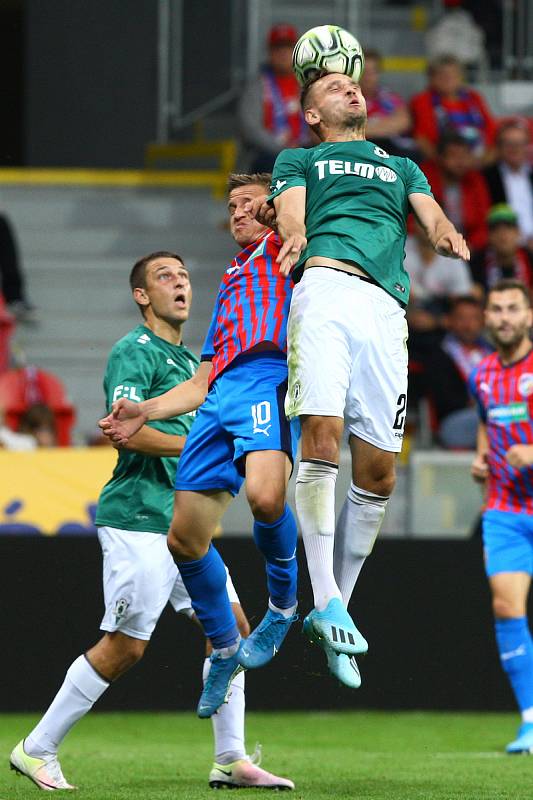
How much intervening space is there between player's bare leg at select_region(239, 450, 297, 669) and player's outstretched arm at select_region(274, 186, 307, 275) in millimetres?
770

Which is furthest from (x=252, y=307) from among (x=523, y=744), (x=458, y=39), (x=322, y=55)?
(x=458, y=39)

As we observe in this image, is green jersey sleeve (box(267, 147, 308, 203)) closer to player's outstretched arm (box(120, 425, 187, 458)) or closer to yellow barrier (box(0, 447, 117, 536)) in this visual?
player's outstretched arm (box(120, 425, 187, 458))

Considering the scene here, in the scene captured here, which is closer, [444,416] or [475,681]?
[475,681]

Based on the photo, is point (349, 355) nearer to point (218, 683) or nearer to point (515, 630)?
point (218, 683)

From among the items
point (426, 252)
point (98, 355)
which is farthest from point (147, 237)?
point (426, 252)

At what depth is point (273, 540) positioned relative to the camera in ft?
20.6

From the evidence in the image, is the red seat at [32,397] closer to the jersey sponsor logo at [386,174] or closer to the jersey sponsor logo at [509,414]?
the jersey sponsor logo at [509,414]

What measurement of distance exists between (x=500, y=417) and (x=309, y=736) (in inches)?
85.5

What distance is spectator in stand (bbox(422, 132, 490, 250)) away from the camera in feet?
46.2

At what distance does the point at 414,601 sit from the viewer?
10617 mm

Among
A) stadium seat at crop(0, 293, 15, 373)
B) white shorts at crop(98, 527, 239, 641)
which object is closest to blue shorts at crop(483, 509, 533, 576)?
white shorts at crop(98, 527, 239, 641)

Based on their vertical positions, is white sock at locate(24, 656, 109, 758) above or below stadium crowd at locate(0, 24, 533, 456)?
below

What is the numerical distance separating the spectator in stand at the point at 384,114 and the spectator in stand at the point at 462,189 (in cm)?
33

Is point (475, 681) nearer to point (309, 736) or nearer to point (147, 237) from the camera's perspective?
point (309, 736)
